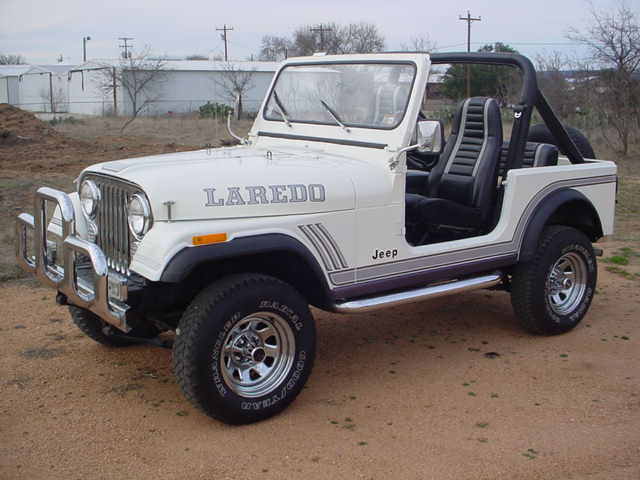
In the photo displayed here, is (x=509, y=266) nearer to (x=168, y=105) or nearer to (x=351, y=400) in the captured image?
(x=351, y=400)

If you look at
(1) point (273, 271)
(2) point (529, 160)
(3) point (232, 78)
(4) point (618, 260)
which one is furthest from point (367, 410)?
(3) point (232, 78)

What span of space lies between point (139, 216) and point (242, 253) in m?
0.59

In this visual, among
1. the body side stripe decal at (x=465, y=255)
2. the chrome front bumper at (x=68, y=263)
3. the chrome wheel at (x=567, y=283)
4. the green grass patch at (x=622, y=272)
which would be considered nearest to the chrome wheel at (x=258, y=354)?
the body side stripe decal at (x=465, y=255)

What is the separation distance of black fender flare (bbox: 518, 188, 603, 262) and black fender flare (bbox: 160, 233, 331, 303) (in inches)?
70.9

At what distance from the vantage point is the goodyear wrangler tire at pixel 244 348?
12.8ft

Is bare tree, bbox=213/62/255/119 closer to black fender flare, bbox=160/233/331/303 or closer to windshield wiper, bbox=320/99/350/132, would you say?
windshield wiper, bbox=320/99/350/132

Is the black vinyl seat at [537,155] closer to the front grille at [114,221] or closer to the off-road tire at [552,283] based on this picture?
the off-road tire at [552,283]

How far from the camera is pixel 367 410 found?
4414 millimetres

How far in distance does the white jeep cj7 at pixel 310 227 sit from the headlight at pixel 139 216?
0.4 inches

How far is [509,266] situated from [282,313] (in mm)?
2149

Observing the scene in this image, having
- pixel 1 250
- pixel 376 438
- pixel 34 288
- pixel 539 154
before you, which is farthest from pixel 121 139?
pixel 376 438

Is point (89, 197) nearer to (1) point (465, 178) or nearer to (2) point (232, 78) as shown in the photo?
(1) point (465, 178)

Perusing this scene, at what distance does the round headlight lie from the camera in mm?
4418

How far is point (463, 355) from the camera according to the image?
17.6ft
